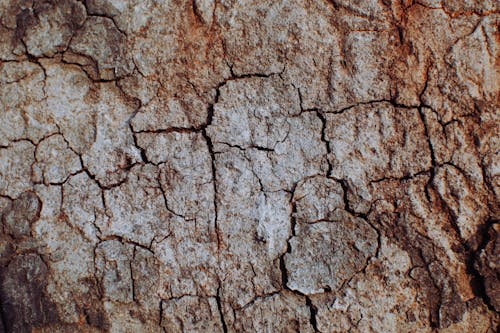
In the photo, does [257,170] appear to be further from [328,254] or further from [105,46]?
[105,46]

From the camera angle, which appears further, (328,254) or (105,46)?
(105,46)

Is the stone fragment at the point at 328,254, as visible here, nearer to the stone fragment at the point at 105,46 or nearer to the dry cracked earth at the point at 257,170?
the dry cracked earth at the point at 257,170

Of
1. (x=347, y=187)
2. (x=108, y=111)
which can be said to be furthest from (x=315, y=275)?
(x=108, y=111)

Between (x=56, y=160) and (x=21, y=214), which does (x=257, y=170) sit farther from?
(x=21, y=214)

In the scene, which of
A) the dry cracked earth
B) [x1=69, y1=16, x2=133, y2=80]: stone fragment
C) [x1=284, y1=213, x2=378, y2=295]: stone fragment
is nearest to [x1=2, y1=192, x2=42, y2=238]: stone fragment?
the dry cracked earth

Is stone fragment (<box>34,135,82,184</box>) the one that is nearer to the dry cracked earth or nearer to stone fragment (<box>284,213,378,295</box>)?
the dry cracked earth

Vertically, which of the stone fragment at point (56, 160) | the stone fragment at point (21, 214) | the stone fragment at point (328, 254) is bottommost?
the stone fragment at point (328, 254)

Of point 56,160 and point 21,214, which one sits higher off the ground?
point 56,160

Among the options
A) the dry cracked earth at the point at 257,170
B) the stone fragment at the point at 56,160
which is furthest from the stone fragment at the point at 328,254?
the stone fragment at the point at 56,160

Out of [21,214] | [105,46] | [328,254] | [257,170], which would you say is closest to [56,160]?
[21,214]

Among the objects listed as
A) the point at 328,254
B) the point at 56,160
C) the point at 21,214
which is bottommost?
the point at 328,254
